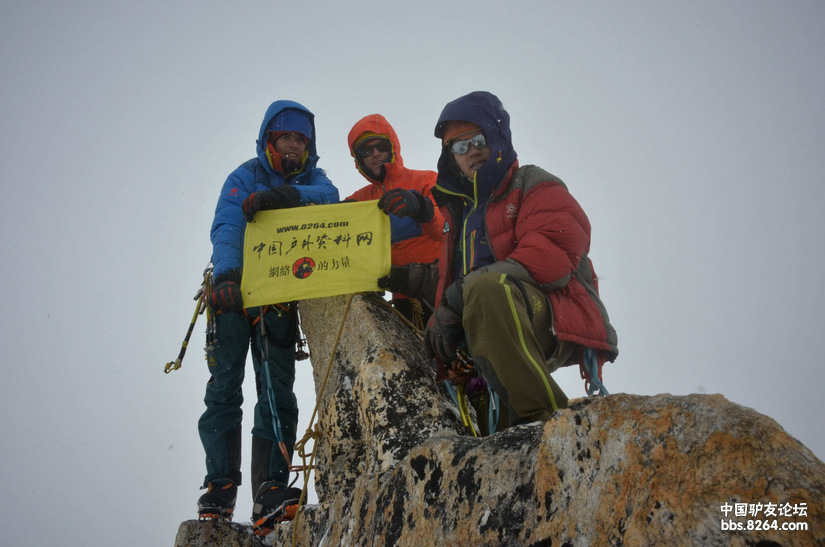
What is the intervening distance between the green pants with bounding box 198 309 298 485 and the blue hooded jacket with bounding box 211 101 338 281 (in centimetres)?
48

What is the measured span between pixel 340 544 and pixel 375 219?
2.74 meters

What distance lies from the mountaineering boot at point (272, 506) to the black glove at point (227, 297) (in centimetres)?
139

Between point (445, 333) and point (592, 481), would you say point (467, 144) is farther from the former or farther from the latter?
point (592, 481)

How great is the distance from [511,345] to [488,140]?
1.73m

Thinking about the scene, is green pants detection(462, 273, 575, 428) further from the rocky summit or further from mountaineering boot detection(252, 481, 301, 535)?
mountaineering boot detection(252, 481, 301, 535)

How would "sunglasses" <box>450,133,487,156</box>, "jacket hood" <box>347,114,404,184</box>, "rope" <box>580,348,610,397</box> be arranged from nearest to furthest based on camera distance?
1. "rope" <box>580,348,610,397</box>
2. "sunglasses" <box>450,133,487,156</box>
3. "jacket hood" <box>347,114,404,184</box>

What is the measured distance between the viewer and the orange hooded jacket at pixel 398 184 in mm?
5324

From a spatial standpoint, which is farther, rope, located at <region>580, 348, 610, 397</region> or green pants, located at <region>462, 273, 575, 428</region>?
rope, located at <region>580, 348, 610, 397</region>

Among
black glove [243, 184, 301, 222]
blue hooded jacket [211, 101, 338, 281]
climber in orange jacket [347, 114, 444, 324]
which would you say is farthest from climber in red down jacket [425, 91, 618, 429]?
blue hooded jacket [211, 101, 338, 281]

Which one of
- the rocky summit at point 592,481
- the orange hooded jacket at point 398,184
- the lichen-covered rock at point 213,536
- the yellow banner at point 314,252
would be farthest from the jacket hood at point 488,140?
the lichen-covered rock at point 213,536

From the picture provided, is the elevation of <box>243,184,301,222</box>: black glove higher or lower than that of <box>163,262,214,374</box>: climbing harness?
higher

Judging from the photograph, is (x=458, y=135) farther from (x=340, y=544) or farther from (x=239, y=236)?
(x=340, y=544)

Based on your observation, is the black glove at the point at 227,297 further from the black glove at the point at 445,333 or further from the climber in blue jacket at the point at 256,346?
the black glove at the point at 445,333

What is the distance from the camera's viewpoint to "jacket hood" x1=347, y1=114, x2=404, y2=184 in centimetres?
562
